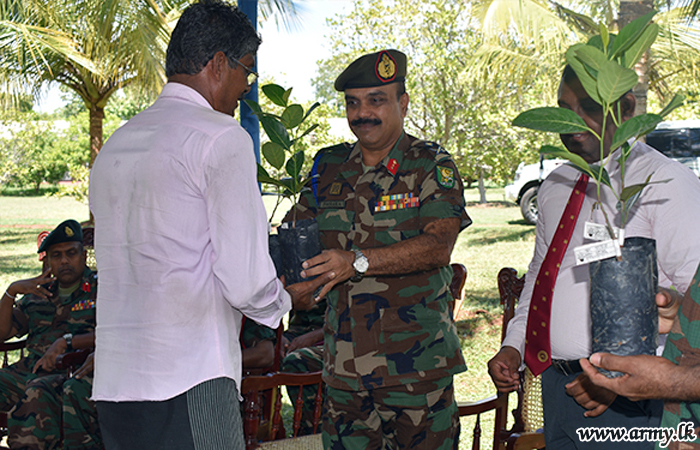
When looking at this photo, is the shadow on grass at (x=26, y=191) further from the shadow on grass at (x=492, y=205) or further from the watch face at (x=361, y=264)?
the watch face at (x=361, y=264)

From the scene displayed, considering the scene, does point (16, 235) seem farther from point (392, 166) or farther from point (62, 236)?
point (392, 166)

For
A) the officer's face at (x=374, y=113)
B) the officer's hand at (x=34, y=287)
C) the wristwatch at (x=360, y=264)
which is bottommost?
the officer's hand at (x=34, y=287)

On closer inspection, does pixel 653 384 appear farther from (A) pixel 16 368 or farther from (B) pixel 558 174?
(A) pixel 16 368

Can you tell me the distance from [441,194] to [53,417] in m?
2.39

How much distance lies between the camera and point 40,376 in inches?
131

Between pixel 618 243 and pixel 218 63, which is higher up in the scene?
pixel 218 63

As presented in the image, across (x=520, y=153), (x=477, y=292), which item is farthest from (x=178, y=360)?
(x=520, y=153)

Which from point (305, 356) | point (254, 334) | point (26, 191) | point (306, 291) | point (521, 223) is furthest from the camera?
point (26, 191)

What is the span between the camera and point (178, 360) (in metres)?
1.39

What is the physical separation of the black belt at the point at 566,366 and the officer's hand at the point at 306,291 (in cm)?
68

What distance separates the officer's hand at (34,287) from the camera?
11.5 ft

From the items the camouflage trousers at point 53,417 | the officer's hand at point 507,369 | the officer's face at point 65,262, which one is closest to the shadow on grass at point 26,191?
the officer's face at point 65,262

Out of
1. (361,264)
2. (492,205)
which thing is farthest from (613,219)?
(492,205)

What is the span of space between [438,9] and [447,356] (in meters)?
12.7
